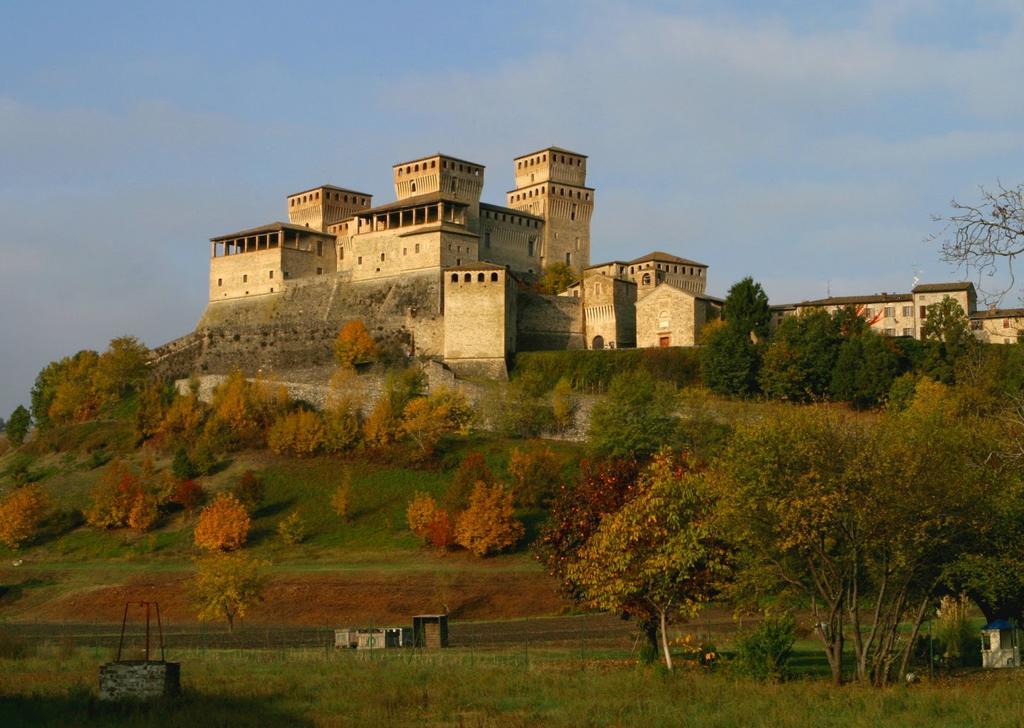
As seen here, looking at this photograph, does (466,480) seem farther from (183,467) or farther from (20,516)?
(20,516)

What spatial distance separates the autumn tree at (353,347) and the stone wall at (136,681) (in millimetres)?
51616

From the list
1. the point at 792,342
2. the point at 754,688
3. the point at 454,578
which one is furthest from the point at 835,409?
the point at 754,688

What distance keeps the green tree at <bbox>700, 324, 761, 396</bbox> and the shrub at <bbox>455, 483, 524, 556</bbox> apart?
17614 millimetres

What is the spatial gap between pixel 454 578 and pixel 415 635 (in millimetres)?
13587

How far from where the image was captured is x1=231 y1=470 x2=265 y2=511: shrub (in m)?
61.9

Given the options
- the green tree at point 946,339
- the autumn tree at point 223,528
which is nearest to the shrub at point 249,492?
the autumn tree at point 223,528

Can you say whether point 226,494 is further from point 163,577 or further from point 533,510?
point 533,510

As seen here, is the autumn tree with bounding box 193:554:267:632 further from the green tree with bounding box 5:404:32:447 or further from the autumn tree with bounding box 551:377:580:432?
the green tree with bounding box 5:404:32:447

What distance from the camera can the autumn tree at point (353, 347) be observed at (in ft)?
251

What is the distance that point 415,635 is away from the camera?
1479 inches

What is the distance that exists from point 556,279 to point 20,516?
136ft

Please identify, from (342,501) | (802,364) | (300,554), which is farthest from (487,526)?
(802,364)

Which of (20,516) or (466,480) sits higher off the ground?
(466,480)

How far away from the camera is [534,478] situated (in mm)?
59219
